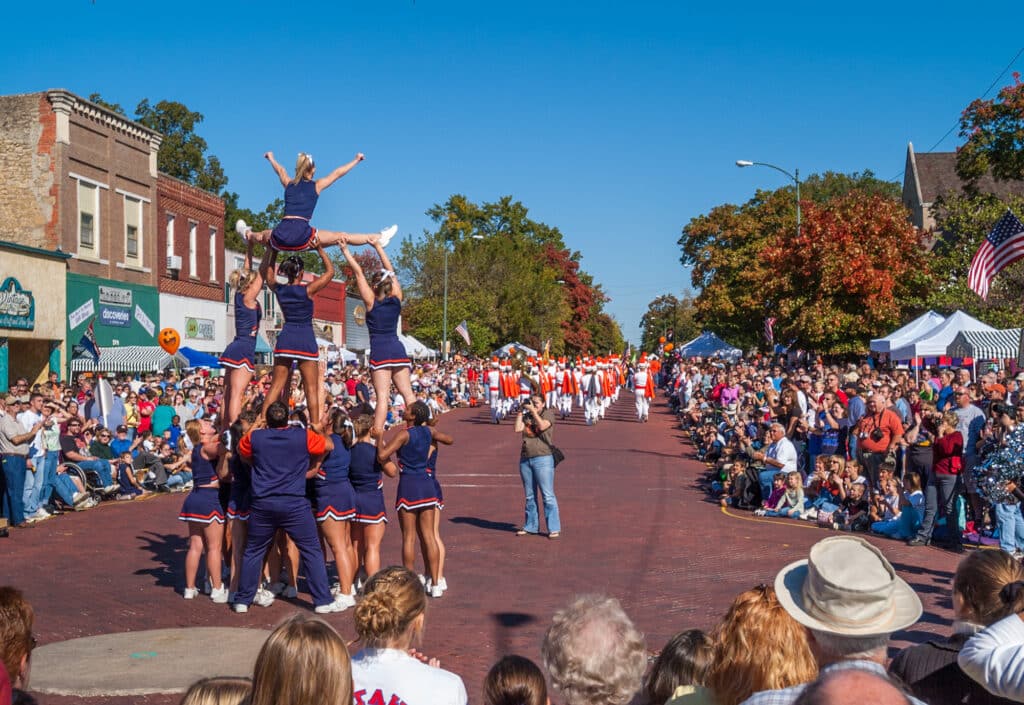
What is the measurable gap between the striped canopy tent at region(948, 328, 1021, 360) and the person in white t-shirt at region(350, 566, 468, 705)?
20.4 metres

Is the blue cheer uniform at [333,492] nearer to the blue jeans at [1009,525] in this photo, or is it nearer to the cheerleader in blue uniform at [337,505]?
the cheerleader in blue uniform at [337,505]

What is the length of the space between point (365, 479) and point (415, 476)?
46cm

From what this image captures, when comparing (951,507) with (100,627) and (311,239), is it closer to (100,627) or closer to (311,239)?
(311,239)

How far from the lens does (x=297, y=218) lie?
412 inches

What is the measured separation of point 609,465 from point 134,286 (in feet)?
59.9

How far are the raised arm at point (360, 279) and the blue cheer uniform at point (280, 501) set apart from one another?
267 centimetres

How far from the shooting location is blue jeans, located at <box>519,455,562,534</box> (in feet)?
42.1

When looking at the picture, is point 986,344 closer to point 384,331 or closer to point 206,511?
point 384,331

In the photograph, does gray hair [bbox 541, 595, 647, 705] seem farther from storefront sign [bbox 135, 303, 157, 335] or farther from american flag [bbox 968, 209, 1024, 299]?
storefront sign [bbox 135, 303, 157, 335]

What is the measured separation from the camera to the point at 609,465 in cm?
2164

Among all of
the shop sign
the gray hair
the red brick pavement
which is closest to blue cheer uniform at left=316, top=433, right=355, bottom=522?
the red brick pavement

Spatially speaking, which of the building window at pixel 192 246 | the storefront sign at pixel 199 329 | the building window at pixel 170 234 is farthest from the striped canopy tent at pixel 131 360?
the building window at pixel 192 246

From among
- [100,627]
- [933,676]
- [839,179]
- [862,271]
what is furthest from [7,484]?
[839,179]

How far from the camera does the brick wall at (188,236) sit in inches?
1385
